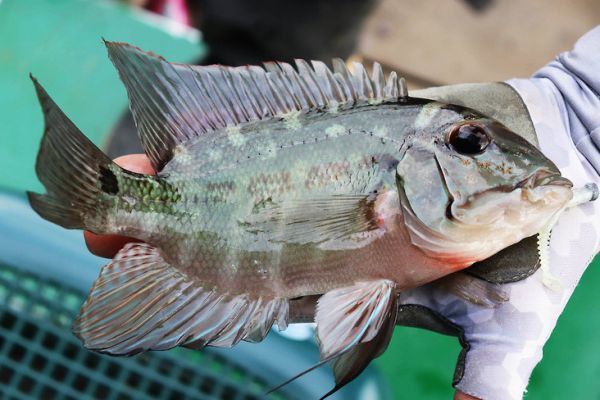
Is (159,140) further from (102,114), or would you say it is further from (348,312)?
(102,114)

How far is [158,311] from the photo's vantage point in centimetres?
135

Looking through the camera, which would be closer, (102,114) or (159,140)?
(159,140)

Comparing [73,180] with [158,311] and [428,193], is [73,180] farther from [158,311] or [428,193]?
[428,193]

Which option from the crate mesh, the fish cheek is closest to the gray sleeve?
the fish cheek

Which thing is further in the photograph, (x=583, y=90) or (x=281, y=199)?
(x=583, y=90)

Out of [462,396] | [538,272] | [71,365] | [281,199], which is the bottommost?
[71,365]

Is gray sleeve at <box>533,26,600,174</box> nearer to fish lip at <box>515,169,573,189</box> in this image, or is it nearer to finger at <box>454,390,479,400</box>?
fish lip at <box>515,169,573,189</box>

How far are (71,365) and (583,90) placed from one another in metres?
1.87

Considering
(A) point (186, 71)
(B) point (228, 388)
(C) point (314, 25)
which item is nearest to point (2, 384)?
(B) point (228, 388)

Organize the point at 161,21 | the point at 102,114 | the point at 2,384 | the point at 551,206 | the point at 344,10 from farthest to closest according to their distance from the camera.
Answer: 1. the point at 161,21
2. the point at 102,114
3. the point at 344,10
4. the point at 2,384
5. the point at 551,206

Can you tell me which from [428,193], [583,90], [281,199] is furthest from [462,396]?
[583,90]

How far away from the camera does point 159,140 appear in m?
1.40

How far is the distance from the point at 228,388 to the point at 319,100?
1279 millimetres

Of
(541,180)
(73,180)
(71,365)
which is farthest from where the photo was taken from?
(71,365)
